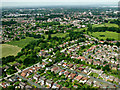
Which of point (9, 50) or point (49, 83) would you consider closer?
point (49, 83)

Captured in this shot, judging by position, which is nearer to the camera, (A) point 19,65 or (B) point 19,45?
(A) point 19,65

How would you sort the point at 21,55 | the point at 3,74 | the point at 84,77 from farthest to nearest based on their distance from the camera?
the point at 21,55, the point at 3,74, the point at 84,77

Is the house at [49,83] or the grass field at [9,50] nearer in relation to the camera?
the house at [49,83]

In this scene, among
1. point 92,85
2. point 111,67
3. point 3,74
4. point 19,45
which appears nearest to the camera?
point 92,85

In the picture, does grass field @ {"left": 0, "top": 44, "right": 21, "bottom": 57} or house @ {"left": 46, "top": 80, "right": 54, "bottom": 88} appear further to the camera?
grass field @ {"left": 0, "top": 44, "right": 21, "bottom": 57}

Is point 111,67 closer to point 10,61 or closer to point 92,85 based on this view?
point 92,85

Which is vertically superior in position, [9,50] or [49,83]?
[9,50]

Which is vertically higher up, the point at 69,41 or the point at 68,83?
the point at 69,41

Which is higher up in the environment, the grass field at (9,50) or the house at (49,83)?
the grass field at (9,50)

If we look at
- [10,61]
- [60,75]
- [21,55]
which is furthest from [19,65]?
[60,75]

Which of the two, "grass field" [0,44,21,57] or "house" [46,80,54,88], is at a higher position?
"grass field" [0,44,21,57]

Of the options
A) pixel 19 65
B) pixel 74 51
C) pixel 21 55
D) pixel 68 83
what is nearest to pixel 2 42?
pixel 21 55
